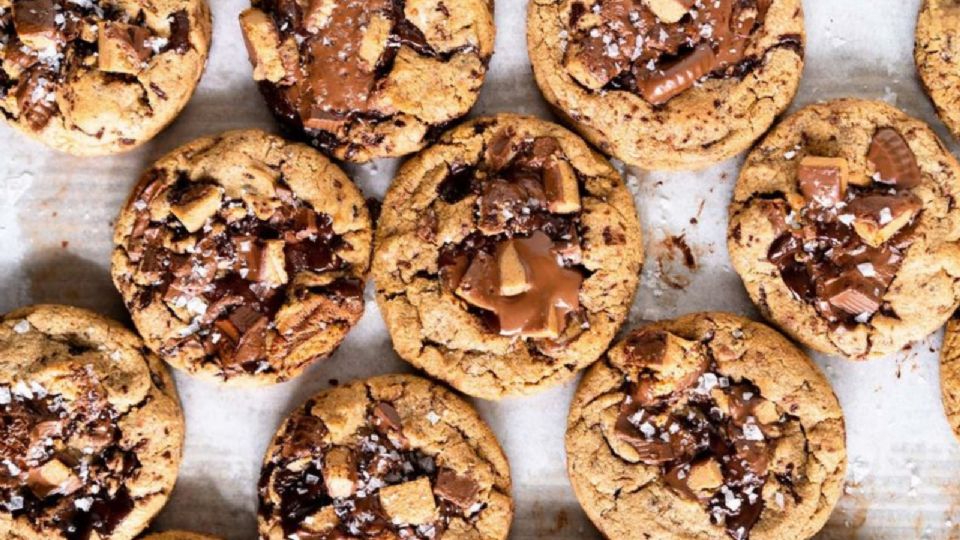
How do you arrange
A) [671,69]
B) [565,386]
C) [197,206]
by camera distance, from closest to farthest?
[197,206], [671,69], [565,386]

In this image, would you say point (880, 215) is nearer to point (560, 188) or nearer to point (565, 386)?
point (560, 188)

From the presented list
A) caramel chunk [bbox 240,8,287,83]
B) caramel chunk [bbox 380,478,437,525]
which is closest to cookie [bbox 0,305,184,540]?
caramel chunk [bbox 380,478,437,525]

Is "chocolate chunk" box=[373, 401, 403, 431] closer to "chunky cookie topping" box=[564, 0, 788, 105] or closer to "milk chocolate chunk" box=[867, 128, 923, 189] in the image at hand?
"chunky cookie topping" box=[564, 0, 788, 105]

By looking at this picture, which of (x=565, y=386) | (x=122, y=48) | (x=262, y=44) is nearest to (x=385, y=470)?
(x=565, y=386)

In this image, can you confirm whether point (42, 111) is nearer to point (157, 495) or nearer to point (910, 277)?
point (157, 495)

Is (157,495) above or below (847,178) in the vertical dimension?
below

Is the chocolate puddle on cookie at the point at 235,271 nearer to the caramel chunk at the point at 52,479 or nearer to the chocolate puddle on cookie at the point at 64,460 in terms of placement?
the chocolate puddle on cookie at the point at 64,460

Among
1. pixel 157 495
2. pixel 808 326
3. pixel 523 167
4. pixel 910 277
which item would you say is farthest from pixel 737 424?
pixel 157 495
